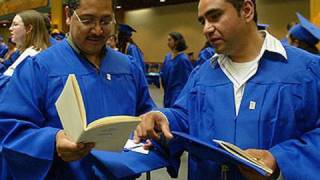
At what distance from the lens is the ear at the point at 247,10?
1.80m

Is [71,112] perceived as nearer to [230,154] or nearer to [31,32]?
[230,154]

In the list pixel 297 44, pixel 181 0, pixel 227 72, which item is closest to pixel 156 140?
pixel 227 72

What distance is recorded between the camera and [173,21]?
1869 cm

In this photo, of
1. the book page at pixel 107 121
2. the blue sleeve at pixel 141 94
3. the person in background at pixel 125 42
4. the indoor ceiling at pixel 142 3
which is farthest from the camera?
the indoor ceiling at pixel 142 3


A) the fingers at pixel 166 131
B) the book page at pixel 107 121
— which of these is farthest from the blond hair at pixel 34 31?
the book page at pixel 107 121

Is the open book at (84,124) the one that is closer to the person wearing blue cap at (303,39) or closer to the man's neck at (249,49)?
the man's neck at (249,49)

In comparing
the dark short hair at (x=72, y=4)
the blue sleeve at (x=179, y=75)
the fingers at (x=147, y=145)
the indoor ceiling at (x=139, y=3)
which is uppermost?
the indoor ceiling at (x=139, y=3)

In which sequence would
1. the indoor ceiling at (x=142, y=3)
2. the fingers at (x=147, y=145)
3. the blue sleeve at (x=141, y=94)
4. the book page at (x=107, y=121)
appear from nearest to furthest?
the book page at (x=107, y=121)
the fingers at (x=147, y=145)
the blue sleeve at (x=141, y=94)
the indoor ceiling at (x=142, y=3)

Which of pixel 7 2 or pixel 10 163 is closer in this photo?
pixel 10 163

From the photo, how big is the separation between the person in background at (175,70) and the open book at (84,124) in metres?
5.09

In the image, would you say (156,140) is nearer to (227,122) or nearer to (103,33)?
(227,122)

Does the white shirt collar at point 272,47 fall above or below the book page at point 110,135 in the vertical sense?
above

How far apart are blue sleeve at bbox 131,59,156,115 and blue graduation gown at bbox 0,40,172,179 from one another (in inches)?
5.1

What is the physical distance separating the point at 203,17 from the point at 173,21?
56.1ft
